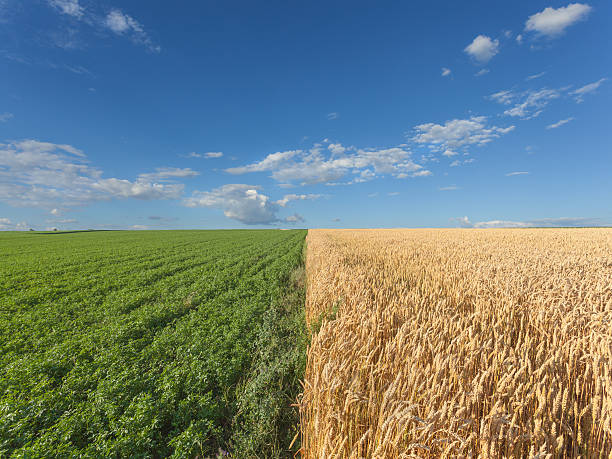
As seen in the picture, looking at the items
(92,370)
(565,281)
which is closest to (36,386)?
(92,370)

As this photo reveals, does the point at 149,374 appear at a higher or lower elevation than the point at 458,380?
lower

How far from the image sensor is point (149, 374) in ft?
16.7

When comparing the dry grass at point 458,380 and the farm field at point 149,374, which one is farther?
the farm field at point 149,374

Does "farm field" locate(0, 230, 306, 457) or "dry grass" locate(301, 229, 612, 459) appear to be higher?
"dry grass" locate(301, 229, 612, 459)

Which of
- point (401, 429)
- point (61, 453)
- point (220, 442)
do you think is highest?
point (401, 429)

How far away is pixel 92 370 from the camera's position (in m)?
5.37

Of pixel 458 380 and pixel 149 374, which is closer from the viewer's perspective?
pixel 458 380

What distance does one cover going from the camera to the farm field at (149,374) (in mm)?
3697

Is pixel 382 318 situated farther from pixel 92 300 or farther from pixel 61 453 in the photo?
pixel 92 300

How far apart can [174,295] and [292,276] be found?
573cm

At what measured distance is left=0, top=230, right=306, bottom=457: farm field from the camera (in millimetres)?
3697

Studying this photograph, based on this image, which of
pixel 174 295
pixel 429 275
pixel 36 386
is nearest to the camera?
pixel 36 386

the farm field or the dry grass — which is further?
the farm field

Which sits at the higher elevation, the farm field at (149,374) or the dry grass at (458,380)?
the dry grass at (458,380)
